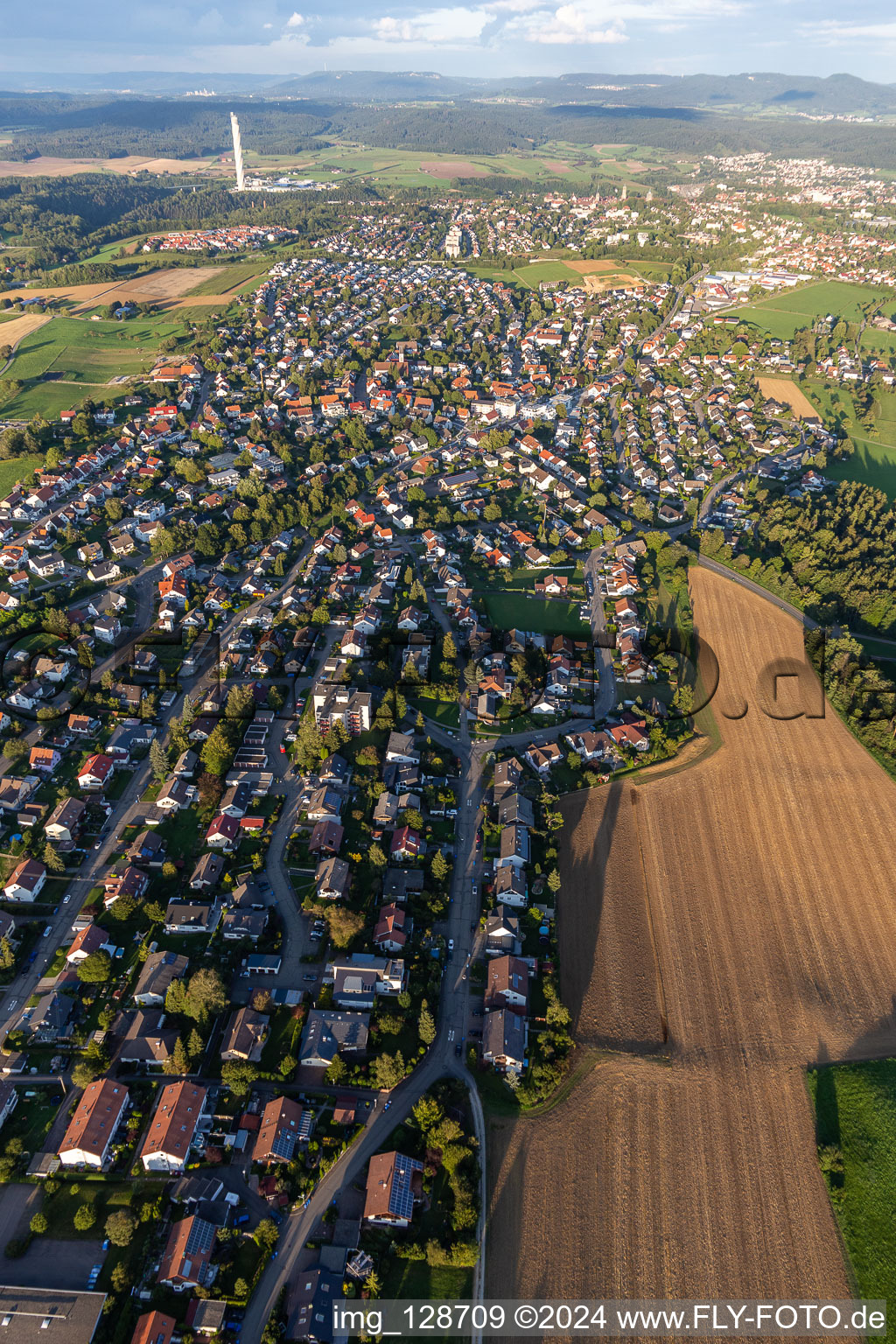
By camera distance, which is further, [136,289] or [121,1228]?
[136,289]

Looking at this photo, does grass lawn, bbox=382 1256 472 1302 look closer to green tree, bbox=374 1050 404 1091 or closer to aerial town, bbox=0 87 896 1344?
aerial town, bbox=0 87 896 1344

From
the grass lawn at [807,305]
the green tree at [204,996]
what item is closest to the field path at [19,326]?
the green tree at [204,996]

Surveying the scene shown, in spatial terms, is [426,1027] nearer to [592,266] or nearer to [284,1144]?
[284,1144]

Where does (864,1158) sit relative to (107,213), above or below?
below

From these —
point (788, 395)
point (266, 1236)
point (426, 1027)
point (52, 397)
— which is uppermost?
point (52, 397)

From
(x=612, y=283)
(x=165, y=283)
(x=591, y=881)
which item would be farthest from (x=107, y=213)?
(x=591, y=881)

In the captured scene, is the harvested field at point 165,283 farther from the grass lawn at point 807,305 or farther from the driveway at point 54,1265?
the driveway at point 54,1265

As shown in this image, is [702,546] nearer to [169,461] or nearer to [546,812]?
[546,812]

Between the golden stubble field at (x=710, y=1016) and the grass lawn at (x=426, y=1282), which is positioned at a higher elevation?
the golden stubble field at (x=710, y=1016)
